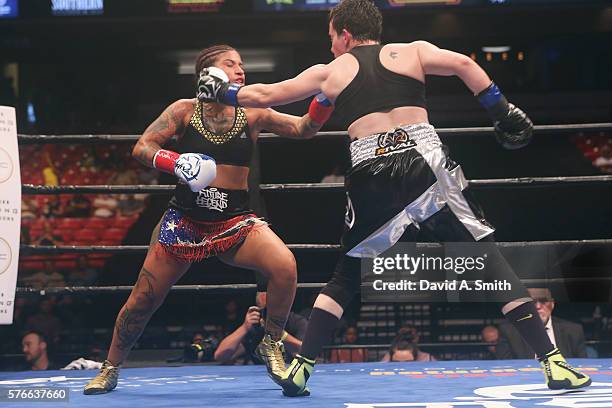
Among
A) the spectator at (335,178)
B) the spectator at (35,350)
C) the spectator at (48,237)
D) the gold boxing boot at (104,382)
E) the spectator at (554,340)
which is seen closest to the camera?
the gold boxing boot at (104,382)

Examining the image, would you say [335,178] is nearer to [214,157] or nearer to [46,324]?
[46,324]

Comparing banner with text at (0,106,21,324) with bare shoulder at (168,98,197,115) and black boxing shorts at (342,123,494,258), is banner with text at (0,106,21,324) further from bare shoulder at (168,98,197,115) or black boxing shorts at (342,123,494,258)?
black boxing shorts at (342,123,494,258)

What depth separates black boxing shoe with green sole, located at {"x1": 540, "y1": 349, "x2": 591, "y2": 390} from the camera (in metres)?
2.57

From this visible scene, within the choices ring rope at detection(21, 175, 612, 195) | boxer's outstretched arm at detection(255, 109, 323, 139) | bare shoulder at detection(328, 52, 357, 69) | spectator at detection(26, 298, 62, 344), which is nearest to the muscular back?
bare shoulder at detection(328, 52, 357, 69)

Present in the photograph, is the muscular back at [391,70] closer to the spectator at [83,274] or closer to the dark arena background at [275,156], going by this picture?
the dark arena background at [275,156]

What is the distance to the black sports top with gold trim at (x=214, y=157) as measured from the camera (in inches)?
118

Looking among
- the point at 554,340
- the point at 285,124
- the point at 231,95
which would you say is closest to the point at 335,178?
the point at 554,340

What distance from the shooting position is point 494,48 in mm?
9383

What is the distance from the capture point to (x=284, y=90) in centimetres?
267

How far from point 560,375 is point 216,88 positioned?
1.32m

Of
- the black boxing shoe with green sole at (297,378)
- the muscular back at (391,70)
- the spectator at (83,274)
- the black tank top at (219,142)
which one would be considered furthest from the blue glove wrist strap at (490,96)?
the spectator at (83,274)

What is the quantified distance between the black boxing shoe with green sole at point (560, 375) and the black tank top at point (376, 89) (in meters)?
0.84

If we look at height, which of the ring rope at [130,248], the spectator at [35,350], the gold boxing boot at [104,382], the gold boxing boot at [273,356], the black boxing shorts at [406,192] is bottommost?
the spectator at [35,350]

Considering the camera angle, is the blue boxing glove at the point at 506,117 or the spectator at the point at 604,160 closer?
the blue boxing glove at the point at 506,117
